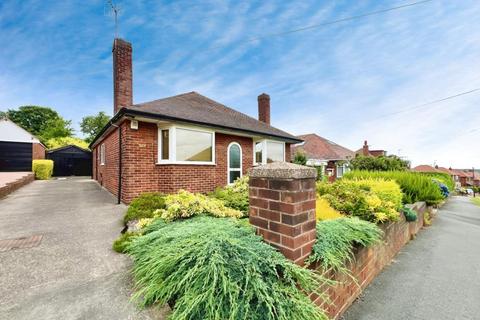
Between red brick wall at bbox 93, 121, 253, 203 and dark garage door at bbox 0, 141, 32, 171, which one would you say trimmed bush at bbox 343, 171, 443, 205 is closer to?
red brick wall at bbox 93, 121, 253, 203

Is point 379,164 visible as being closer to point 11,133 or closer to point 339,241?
point 339,241

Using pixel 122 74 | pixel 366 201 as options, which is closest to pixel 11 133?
pixel 122 74

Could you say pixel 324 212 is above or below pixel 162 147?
below

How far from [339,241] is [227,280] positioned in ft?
4.67

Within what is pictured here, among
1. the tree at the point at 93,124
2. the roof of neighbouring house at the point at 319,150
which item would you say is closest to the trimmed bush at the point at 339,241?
the roof of neighbouring house at the point at 319,150

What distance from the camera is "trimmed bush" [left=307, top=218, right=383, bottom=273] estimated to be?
1990mm

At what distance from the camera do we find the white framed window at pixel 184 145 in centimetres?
706

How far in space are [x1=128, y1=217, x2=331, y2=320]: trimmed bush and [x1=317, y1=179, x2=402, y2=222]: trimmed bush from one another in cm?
238

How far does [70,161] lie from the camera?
70.6 ft

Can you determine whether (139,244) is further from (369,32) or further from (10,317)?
(369,32)

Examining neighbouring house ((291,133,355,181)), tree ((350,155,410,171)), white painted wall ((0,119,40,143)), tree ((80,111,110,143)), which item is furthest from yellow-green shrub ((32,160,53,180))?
tree ((80,111,110,143))

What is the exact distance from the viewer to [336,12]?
26.8ft

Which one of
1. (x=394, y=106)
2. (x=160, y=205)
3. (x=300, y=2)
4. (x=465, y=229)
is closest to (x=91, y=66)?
(x=300, y=2)

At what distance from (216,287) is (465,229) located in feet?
29.3
